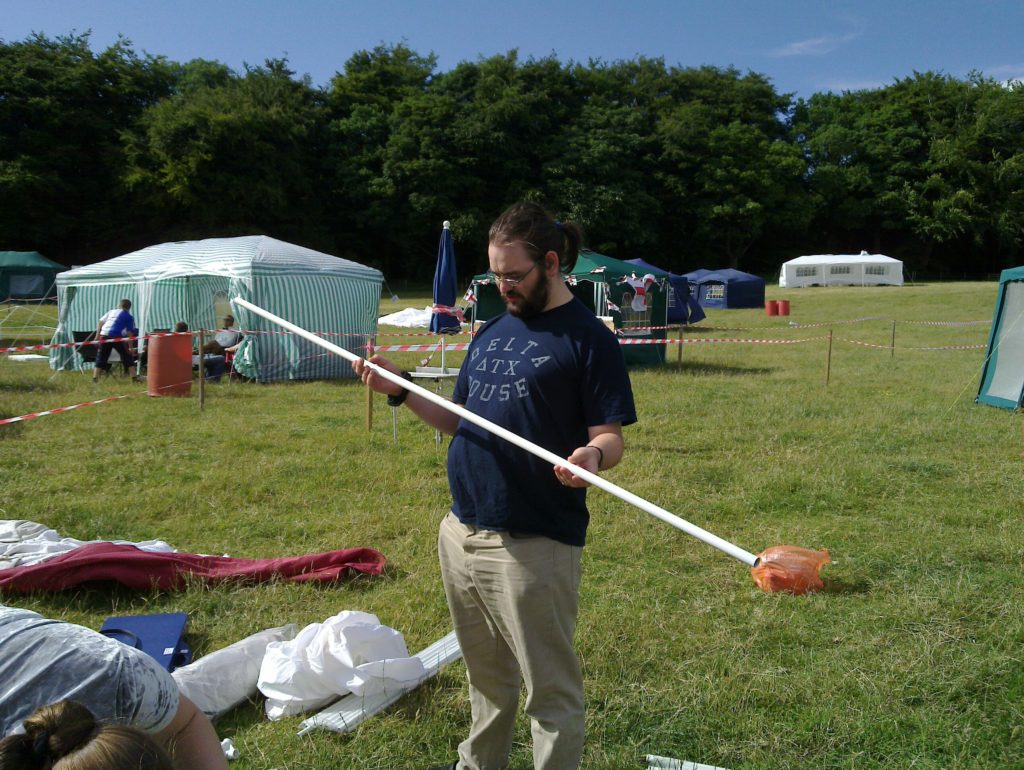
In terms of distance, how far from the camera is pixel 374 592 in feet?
14.8

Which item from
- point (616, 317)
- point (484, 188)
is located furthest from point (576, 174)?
point (616, 317)

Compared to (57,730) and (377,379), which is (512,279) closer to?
(377,379)

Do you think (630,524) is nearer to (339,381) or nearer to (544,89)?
(339,381)

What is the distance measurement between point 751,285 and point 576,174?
2078cm

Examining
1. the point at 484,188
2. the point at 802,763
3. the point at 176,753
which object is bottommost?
the point at 802,763

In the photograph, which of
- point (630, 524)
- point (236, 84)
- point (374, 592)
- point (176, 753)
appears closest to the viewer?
point (176, 753)

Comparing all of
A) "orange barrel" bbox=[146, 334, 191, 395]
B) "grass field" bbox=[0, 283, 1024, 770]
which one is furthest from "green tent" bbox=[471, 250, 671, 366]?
"orange barrel" bbox=[146, 334, 191, 395]

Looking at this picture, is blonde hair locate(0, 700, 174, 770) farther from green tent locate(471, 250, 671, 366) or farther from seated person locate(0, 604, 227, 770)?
green tent locate(471, 250, 671, 366)

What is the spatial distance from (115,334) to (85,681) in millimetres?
13302

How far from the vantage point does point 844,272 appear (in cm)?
4603

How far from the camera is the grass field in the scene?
3.15 meters

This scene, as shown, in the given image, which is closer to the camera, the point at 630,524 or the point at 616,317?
the point at 630,524

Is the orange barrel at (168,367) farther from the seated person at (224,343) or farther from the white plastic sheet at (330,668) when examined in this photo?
the white plastic sheet at (330,668)

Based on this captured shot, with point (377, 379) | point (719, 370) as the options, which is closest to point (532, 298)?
point (377, 379)
